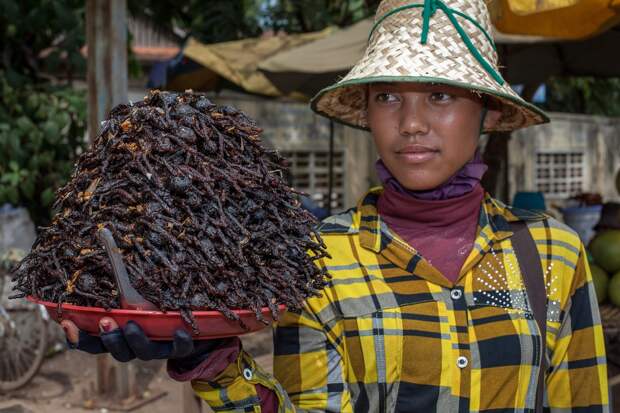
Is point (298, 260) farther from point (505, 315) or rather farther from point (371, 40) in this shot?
point (371, 40)

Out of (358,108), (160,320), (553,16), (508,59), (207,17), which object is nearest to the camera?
(160,320)

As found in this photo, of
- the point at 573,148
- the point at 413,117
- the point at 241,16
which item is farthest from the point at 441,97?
the point at 573,148

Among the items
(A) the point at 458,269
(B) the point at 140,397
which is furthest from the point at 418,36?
(B) the point at 140,397

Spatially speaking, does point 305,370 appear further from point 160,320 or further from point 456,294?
point 160,320

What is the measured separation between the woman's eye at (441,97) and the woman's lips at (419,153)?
13 centimetres

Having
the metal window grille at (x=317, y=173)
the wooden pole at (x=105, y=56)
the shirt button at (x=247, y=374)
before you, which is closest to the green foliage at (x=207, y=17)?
the metal window grille at (x=317, y=173)

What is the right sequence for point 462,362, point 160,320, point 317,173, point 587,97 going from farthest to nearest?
point 587,97
point 317,173
point 462,362
point 160,320

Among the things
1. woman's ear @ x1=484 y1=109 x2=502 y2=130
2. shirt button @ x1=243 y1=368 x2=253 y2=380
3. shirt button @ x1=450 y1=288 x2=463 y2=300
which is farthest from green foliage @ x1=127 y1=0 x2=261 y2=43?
shirt button @ x1=243 y1=368 x2=253 y2=380

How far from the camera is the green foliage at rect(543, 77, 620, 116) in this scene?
1385 cm

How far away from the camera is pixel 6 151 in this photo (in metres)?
5.92

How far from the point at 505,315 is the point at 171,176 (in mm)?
861

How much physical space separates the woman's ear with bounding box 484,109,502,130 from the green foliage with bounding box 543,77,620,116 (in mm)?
12485

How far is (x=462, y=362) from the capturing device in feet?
5.05

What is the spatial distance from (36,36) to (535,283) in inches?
260
